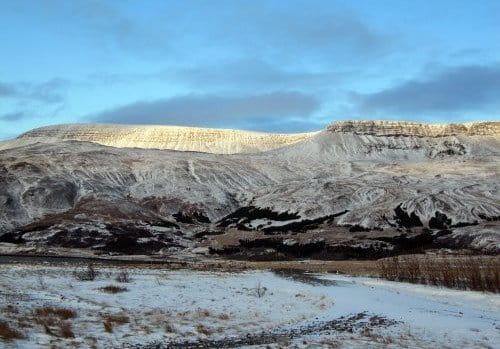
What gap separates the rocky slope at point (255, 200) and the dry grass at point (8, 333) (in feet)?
221

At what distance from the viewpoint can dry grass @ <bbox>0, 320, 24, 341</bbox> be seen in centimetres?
1602

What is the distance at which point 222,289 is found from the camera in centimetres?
3062

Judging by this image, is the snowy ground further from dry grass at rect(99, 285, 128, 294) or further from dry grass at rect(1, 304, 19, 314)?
dry grass at rect(99, 285, 128, 294)

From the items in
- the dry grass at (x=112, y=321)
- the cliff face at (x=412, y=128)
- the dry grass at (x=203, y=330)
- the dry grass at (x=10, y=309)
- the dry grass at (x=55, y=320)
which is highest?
the cliff face at (x=412, y=128)

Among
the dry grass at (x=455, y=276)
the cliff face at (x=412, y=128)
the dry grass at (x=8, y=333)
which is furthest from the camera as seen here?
the cliff face at (x=412, y=128)

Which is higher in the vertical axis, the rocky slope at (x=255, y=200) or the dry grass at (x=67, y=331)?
the rocky slope at (x=255, y=200)

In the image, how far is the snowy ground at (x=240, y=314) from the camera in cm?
1805

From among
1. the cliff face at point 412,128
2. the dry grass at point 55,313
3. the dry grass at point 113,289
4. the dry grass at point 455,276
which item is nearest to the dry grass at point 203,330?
the dry grass at point 55,313

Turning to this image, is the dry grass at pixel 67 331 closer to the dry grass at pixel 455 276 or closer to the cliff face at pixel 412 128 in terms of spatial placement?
the dry grass at pixel 455 276

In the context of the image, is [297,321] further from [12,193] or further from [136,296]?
[12,193]

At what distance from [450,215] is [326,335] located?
89.7 m

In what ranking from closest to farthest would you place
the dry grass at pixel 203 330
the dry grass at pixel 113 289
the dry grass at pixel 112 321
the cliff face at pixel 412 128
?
the dry grass at pixel 112 321, the dry grass at pixel 203 330, the dry grass at pixel 113 289, the cliff face at pixel 412 128

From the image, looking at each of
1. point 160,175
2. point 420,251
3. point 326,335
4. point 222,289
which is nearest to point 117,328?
point 326,335

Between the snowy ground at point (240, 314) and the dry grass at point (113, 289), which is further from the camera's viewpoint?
the dry grass at point (113, 289)
